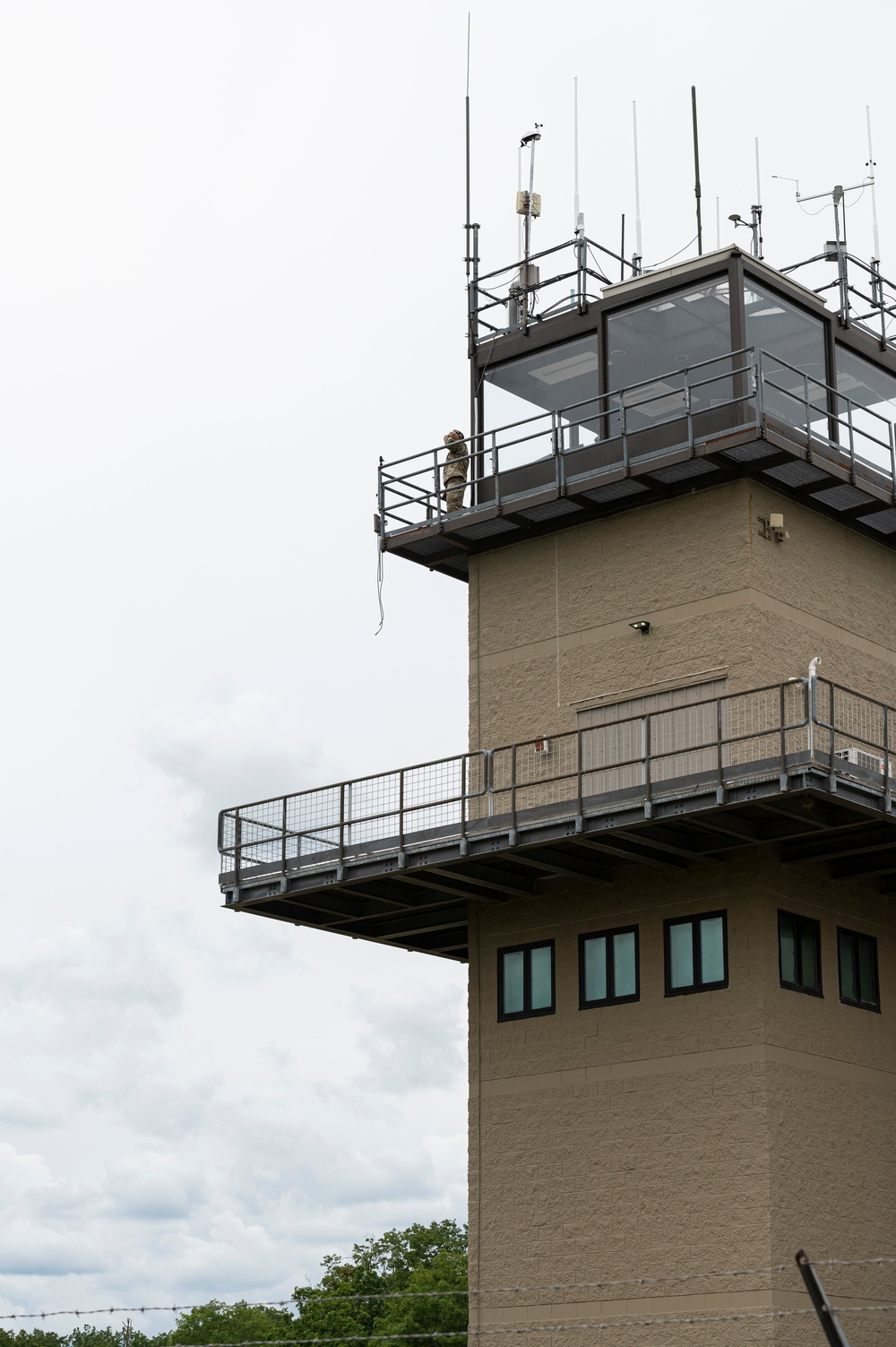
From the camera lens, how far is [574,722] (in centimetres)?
3266

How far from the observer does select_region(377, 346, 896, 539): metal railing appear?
31.9 m

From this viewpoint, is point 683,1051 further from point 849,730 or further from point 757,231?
point 757,231

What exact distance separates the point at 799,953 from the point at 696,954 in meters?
1.66

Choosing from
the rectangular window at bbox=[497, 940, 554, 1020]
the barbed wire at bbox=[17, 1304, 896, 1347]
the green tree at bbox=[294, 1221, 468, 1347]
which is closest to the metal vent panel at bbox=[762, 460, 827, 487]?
the rectangular window at bbox=[497, 940, 554, 1020]

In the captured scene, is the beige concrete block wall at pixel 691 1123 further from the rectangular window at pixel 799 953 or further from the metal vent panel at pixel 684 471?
the metal vent panel at pixel 684 471

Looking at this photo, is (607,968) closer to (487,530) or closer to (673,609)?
(673,609)

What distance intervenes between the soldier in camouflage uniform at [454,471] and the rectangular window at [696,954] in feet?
29.9

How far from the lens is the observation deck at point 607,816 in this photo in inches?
1102

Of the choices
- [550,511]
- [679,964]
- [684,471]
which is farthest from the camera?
[550,511]

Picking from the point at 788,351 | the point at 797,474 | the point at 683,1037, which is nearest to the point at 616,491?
the point at 797,474

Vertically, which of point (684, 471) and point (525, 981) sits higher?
point (684, 471)

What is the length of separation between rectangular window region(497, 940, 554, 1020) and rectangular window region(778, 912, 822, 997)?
13.7 feet

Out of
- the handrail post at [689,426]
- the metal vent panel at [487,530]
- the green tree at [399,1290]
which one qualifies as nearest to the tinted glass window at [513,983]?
the metal vent panel at [487,530]

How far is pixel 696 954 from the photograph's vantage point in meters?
30.3
